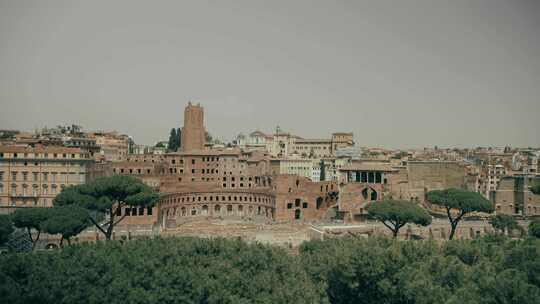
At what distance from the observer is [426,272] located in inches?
913

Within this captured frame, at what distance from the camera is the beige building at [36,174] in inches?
1983

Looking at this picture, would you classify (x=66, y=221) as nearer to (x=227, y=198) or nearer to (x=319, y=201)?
(x=227, y=198)

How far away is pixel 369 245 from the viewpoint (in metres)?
27.0

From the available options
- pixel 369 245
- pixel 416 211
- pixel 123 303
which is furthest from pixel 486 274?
pixel 416 211

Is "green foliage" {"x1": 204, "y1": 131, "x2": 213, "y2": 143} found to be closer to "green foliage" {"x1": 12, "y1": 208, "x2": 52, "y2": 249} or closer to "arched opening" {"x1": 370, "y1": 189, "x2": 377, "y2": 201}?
"arched opening" {"x1": 370, "y1": 189, "x2": 377, "y2": 201}

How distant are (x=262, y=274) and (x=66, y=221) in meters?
18.8

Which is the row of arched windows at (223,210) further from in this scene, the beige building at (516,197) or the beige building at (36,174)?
the beige building at (516,197)

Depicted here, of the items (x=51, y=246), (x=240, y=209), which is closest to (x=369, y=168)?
(x=240, y=209)

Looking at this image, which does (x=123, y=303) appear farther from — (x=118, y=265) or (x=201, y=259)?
(x=201, y=259)

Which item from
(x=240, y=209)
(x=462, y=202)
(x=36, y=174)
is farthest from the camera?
(x=240, y=209)

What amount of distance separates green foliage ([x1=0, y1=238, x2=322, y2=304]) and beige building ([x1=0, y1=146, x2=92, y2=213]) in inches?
1133

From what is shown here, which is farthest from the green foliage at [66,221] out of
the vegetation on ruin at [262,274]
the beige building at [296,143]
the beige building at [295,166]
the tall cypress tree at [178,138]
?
the beige building at [296,143]

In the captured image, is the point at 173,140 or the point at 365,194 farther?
the point at 173,140

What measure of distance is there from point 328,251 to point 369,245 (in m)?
3.02
